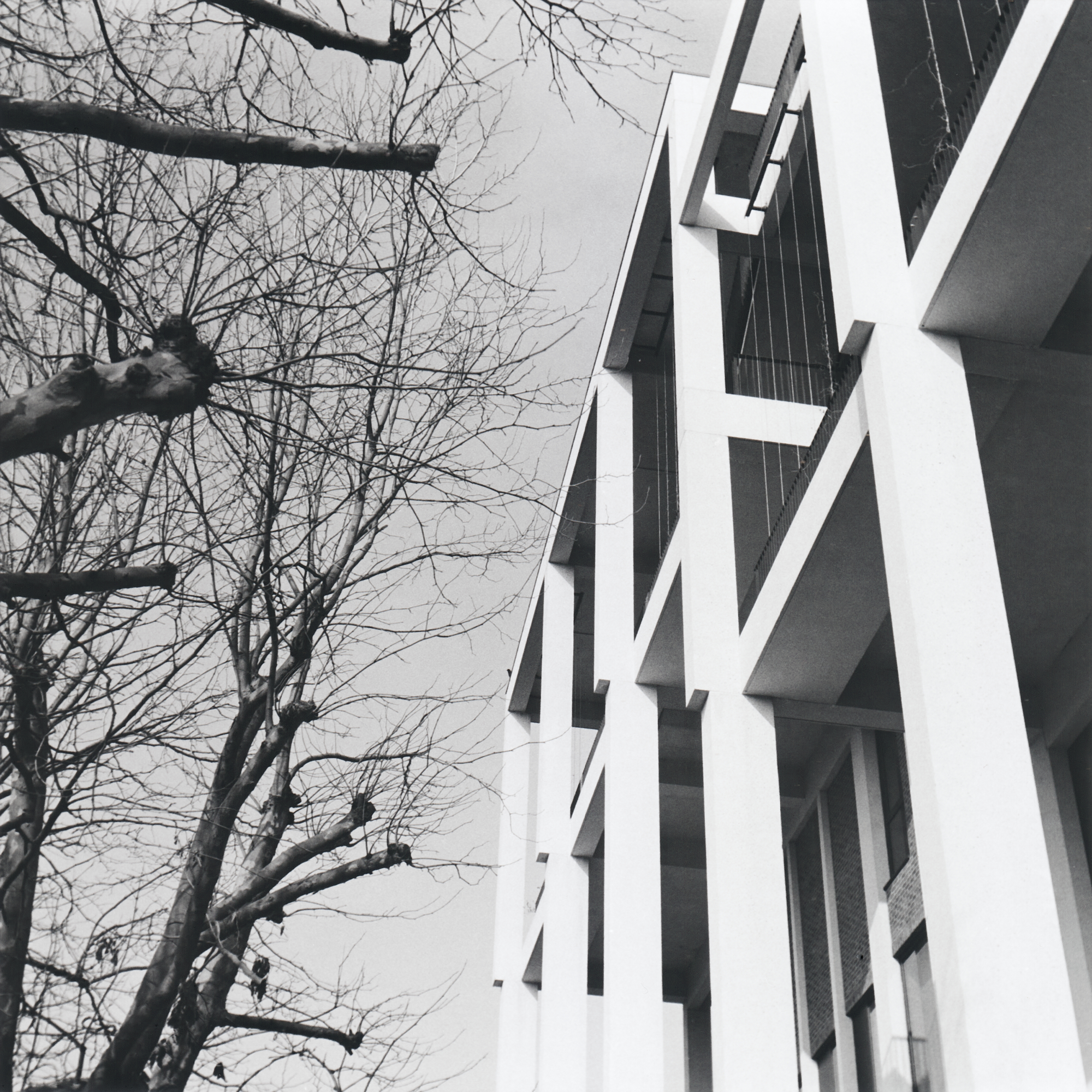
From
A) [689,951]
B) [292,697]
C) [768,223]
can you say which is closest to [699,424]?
[768,223]

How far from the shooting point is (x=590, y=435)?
70.1 feet

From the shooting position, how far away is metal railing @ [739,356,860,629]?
1063 cm

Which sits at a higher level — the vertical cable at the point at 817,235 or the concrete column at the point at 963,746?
the vertical cable at the point at 817,235

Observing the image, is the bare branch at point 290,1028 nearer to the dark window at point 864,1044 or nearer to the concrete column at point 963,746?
the concrete column at point 963,746

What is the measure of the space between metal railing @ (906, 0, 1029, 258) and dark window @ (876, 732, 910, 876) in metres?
6.40

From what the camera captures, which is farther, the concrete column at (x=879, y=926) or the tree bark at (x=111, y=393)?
the concrete column at (x=879, y=926)

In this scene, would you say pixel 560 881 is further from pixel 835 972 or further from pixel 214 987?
pixel 214 987

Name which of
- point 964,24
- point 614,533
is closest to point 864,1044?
point 614,533

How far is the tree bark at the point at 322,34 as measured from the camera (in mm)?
4398

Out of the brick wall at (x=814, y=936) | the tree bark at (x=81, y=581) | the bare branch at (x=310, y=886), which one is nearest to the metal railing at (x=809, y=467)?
the brick wall at (x=814, y=936)

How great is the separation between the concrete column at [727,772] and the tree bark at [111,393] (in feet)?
27.3

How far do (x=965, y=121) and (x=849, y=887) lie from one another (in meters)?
9.48

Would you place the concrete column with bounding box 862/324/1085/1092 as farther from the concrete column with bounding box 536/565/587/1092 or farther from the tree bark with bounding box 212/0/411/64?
the concrete column with bounding box 536/565/587/1092

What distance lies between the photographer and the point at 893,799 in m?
14.5
